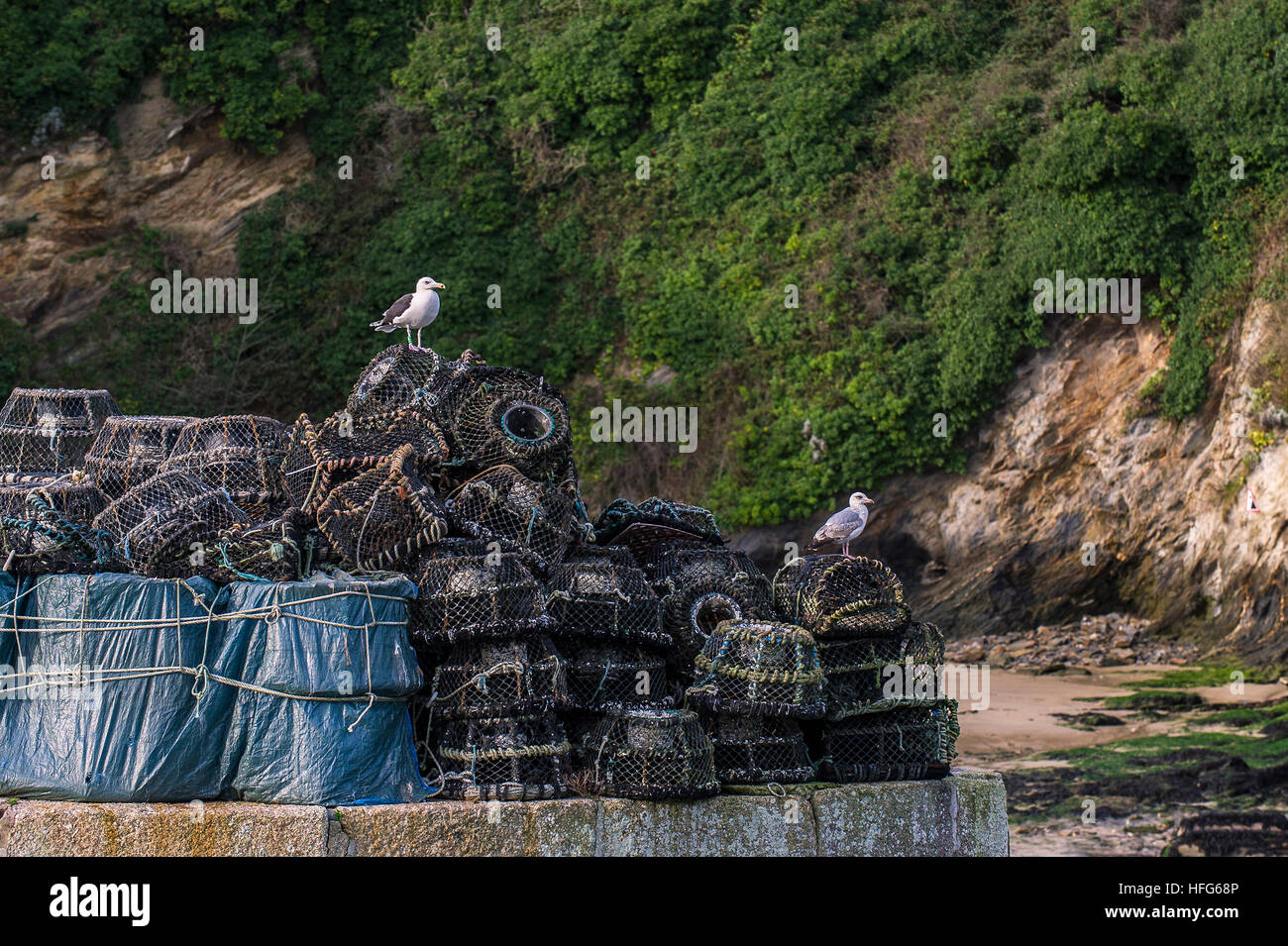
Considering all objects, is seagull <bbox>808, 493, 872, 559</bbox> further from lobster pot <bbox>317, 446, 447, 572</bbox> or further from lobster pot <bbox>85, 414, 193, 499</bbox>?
lobster pot <bbox>85, 414, 193, 499</bbox>

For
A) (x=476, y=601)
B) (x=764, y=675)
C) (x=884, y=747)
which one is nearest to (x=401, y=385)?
(x=476, y=601)

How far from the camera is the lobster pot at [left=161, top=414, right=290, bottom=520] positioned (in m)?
8.83

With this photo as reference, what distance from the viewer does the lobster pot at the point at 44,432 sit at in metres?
9.34

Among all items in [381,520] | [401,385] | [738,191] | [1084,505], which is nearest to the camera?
[381,520]

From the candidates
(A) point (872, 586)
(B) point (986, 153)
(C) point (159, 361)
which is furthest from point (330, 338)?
(A) point (872, 586)

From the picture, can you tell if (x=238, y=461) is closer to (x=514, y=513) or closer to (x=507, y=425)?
(x=507, y=425)

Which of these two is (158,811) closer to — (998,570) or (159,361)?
(998,570)

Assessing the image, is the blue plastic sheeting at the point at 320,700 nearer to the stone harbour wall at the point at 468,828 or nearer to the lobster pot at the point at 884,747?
the stone harbour wall at the point at 468,828

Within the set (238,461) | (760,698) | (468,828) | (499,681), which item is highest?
(238,461)

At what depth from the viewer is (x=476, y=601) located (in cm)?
746

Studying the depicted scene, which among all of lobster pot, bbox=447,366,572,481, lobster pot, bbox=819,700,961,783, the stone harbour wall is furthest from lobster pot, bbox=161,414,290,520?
lobster pot, bbox=819,700,961,783

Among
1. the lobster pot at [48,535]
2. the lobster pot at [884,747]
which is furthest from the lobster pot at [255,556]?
the lobster pot at [884,747]

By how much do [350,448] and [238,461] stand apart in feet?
2.81

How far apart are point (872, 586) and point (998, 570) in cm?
1193
